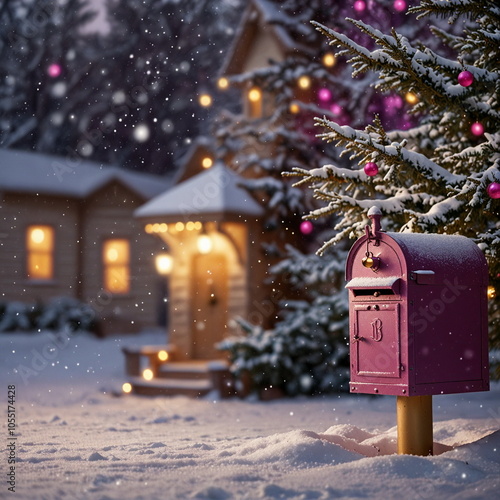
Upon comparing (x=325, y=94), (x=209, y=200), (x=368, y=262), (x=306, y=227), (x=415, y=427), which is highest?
(x=325, y=94)

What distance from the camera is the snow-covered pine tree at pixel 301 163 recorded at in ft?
46.3

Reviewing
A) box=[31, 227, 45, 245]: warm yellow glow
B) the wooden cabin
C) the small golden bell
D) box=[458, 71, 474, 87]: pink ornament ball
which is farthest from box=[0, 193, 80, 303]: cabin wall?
box=[458, 71, 474, 87]: pink ornament ball

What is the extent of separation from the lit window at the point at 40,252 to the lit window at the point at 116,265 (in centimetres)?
155

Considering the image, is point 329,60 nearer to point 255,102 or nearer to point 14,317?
point 255,102

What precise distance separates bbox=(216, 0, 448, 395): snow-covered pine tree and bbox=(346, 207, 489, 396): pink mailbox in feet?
19.6

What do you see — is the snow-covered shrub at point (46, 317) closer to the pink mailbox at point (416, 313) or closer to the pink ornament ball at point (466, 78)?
the pink mailbox at point (416, 313)

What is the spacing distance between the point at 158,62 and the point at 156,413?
1985 centimetres

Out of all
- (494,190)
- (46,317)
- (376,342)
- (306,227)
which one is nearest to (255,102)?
(306,227)

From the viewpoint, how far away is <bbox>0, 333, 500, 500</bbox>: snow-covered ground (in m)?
5.85

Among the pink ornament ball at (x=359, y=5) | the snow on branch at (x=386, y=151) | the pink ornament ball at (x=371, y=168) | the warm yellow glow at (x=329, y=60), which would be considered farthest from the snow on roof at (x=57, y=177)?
the pink ornament ball at (x=371, y=168)

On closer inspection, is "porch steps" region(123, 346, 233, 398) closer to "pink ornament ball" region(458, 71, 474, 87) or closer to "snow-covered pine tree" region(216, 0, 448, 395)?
"snow-covered pine tree" region(216, 0, 448, 395)

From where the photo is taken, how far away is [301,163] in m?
15.6

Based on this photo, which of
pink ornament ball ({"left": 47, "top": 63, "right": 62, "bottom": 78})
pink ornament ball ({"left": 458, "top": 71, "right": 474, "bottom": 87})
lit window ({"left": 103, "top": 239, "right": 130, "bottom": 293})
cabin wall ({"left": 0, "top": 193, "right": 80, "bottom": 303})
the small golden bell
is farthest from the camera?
pink ornament ball ({"left": 47, "top": 63, "right": 62, "bottom": 78})

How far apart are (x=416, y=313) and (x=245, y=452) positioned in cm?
192
